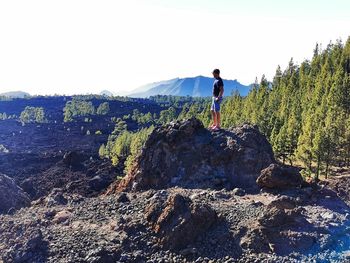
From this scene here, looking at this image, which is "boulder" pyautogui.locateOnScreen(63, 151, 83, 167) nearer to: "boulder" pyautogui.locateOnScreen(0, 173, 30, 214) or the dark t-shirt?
"boulder" pyautogui.locateOnScreen(0, 173, 30, 214)

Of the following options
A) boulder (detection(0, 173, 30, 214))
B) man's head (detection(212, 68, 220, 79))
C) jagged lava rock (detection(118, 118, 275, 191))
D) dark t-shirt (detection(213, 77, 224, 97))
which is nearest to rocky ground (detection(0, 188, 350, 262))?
jagged lava rock (detection(118, 118, 275, 191))

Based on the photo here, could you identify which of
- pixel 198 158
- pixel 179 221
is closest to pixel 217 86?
pixel 198 158

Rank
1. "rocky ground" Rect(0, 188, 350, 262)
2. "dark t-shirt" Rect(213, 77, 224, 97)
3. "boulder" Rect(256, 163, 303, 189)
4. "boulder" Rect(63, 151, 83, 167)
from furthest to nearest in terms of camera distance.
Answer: "boulder" Rect(63, 151, 83, 167), "dark t-shirt" Rect(213, 77, 224, 97), "boulder" Rect(256, 163, 303, 189), "rocky ground" Rect(0, 188, 350, 262)

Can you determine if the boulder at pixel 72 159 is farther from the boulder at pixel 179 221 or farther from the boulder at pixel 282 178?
the boulder at pixel 179 221

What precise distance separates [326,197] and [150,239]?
7430 mm

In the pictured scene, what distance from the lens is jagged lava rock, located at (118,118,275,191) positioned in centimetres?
1955

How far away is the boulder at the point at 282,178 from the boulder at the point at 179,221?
3746 mm

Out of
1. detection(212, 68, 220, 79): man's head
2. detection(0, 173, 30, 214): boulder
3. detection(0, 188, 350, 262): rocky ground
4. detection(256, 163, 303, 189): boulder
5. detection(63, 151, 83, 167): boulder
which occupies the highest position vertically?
detection(212, 68, 220, 79): man's head

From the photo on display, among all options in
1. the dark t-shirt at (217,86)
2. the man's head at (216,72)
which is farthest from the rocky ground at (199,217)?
A: the man's head at (216,72)

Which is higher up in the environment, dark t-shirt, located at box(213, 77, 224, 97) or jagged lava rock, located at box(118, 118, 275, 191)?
dark t-shirt, located at box(213, 77, 224, 97)

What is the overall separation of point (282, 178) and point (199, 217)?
4.74 metres

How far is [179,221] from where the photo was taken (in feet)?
46.4

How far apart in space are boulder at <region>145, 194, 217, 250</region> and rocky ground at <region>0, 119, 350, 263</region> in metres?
0.04

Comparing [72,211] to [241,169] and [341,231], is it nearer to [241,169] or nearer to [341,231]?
[241,169]
